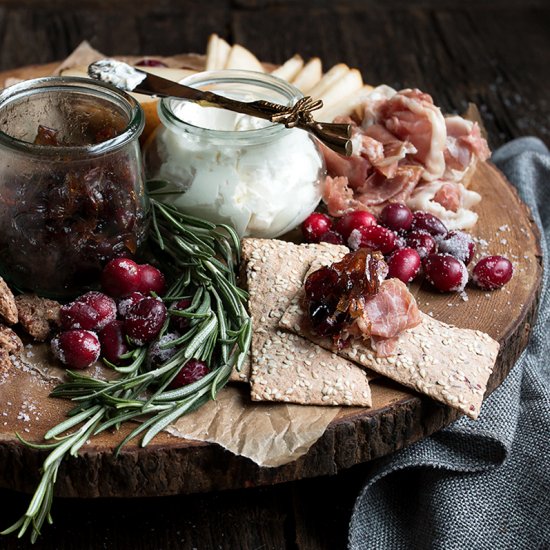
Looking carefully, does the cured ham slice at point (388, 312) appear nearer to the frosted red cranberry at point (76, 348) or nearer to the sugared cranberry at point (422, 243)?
the sugared cranberry at point (422, 243)

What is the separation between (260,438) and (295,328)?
0.89 ft

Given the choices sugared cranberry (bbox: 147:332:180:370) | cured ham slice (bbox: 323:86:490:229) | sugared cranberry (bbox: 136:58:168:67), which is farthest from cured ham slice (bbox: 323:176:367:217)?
sugared cranberry (bbox: 136:58:168:67)

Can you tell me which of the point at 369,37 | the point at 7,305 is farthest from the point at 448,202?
the point at 369,37

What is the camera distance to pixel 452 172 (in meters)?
2.57

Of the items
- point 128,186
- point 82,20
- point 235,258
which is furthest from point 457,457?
point 82,20

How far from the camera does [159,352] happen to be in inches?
73.0

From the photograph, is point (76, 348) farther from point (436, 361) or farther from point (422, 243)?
point (422, 243)

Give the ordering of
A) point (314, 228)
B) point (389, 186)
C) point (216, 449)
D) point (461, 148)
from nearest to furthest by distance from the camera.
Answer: point (216, 449), point (314, 228), point (389, 186), point (461, 148)

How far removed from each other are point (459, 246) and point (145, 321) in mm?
847

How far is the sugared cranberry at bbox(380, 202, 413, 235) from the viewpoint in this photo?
233cm

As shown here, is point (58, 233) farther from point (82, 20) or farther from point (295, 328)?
point (82, 20)

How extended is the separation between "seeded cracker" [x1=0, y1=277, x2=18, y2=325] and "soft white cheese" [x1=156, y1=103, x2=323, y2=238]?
0.49 metres

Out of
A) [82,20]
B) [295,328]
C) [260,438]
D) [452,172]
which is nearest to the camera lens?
[260,438]

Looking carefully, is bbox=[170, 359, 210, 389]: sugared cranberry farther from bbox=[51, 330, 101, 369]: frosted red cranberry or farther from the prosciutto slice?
the prosciutto slice
